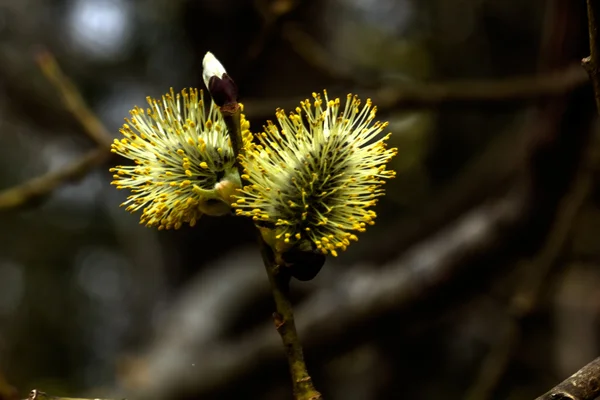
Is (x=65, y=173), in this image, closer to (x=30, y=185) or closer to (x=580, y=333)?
(x=30, y=185)

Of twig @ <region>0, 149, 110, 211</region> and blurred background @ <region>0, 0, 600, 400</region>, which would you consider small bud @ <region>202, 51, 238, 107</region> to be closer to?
blurred background @ <region>0, 0, 600, 400</region>

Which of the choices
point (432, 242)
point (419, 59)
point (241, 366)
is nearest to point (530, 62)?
point (419, 59)

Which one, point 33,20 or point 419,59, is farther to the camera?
point 33,20

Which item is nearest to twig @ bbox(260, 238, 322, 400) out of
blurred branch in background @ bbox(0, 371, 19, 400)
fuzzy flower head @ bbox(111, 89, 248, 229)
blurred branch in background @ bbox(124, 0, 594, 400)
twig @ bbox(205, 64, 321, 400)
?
twig @ bbox(205, 64, 321, 400)

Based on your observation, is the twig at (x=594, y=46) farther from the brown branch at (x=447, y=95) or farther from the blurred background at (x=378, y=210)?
the brown branch at (x=447, y=95)

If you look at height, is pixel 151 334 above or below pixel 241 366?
above

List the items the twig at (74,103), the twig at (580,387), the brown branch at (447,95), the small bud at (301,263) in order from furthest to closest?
1. the brown branch at (447,95)
2. the twig at (74,103)
3. the small bud at (301,263)
4. the twig at (580,387)

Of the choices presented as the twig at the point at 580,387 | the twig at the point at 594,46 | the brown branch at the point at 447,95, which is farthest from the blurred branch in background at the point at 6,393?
the brown branch at the point at 447,95
